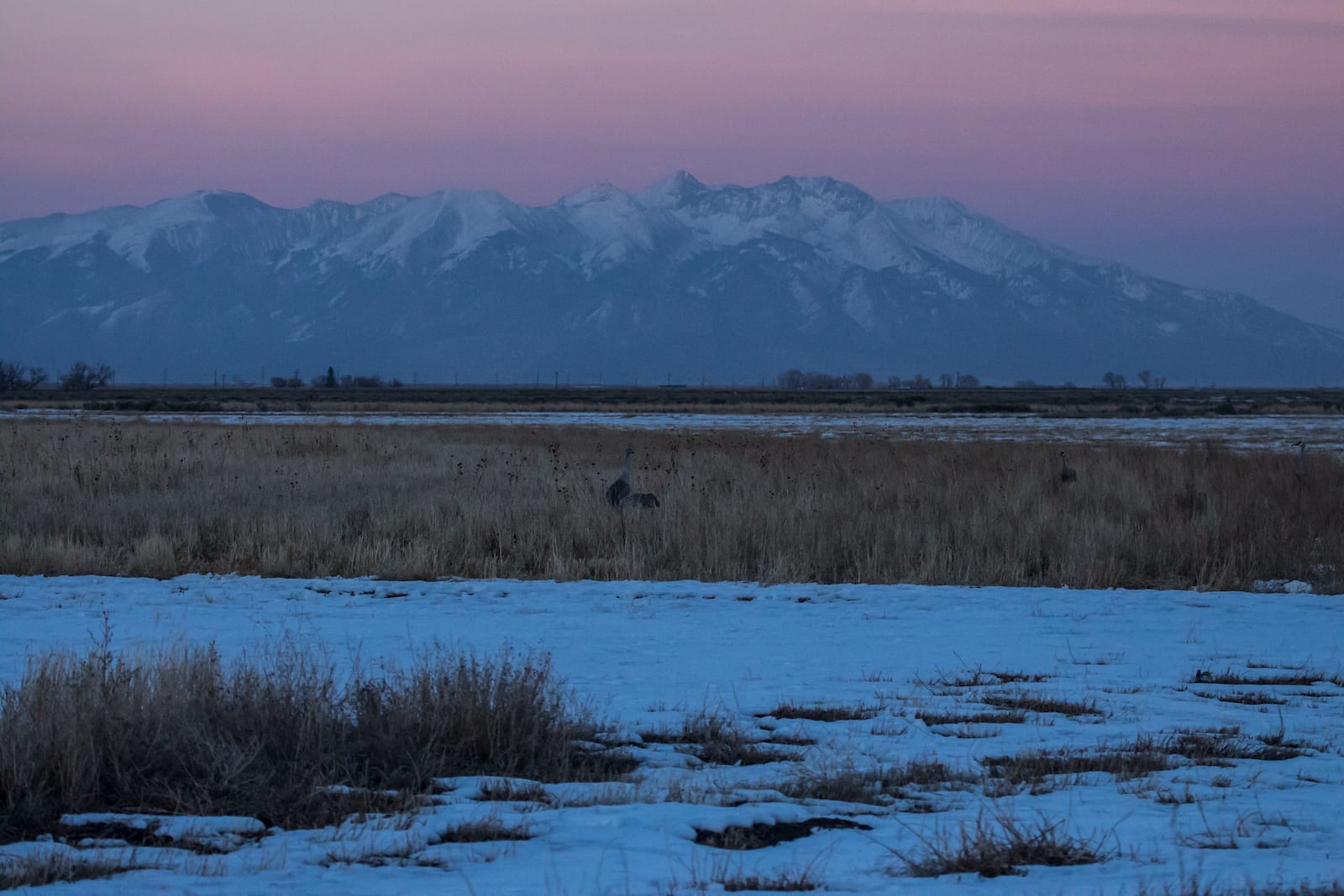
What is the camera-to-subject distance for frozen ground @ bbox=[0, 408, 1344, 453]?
37625 mm

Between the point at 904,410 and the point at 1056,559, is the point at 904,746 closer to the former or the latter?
the point at 1056,559

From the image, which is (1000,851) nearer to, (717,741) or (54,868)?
(717,741)

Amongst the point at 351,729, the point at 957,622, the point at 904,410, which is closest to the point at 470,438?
the point at 957,622

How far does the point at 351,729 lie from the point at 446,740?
468 mm

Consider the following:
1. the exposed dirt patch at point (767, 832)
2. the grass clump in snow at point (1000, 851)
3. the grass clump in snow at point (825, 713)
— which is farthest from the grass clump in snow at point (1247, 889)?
the grass clump in snow at point (825, 713)

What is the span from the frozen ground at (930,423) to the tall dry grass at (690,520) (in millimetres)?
14190

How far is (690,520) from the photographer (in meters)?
14.8

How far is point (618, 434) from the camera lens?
36094 millimetres

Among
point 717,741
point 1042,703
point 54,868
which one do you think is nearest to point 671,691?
point 717,741

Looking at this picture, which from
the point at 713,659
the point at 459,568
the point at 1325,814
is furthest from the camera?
the point at 459,568

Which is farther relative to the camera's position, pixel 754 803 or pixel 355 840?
pixel 754 803

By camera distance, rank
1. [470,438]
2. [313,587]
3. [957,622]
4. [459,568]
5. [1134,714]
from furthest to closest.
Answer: [470,438]
[459,568]
[313,587]
[957,622]
[1134,714]

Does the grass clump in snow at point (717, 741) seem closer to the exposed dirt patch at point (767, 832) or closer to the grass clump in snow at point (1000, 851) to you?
the exposed dirt patch at point (767, 832)

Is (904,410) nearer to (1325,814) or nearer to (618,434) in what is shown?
(618,434)
